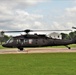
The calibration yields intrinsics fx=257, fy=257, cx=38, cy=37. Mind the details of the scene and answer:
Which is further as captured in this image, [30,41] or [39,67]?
[30,41]

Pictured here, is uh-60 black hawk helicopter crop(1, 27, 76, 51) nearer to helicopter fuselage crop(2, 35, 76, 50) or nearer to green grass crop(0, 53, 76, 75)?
helicopter fuselage crop(2, 35, 76, 50)

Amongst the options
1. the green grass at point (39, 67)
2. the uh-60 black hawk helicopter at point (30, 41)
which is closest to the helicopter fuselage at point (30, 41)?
the uh-60 black hawk helicopter at point (30, 41)

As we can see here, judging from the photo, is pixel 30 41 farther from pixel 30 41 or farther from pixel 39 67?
pixel 39 67

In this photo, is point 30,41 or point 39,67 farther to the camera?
A: point 30,41

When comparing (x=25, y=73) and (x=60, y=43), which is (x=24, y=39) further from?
Answer: (x=25, y=73)

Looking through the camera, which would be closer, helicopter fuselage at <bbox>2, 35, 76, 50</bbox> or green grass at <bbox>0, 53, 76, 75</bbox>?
green grass at <bbox>0, 53, 76, 75</bbox>

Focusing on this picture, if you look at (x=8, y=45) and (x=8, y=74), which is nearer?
(x=8, y=74)

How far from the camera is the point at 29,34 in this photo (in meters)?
38.7

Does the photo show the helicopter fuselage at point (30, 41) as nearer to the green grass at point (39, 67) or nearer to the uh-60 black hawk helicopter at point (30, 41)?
the uh-60 black hawk helicopter at point (30, 41)

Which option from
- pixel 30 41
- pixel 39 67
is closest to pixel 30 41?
pixel 30 41

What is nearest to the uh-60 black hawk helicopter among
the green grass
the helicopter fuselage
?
the helicopter fuselage

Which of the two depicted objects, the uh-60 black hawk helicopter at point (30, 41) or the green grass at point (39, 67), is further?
the uh-60 black hawk helicopter at point (30, 41)

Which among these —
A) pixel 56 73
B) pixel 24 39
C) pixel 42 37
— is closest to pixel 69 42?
pixel 42 37

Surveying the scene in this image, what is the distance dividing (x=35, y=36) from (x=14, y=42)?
332 centimetres
